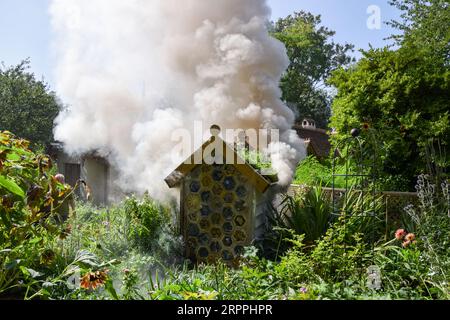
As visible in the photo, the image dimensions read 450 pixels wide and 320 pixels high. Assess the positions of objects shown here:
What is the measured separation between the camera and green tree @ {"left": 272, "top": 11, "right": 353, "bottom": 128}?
23.2 meters

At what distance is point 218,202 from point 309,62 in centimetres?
1920

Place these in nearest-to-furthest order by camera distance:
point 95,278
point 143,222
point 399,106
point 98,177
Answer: point 95,278
point 143,222
point 399,106
point 98,177

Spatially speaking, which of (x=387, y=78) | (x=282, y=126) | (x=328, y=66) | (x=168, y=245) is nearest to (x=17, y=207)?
(x=168, y=245)

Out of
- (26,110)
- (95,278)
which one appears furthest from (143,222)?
(26,110)

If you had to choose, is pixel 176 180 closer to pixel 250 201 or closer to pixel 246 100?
pixel 250 201

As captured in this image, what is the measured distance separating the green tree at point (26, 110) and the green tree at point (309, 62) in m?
11.3

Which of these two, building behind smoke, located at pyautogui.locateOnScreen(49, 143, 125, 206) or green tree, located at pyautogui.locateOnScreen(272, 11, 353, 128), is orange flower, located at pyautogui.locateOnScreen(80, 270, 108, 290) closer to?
building behind smoke, located at pyautogui.locateOnScreen(49, 143, 125, 206)

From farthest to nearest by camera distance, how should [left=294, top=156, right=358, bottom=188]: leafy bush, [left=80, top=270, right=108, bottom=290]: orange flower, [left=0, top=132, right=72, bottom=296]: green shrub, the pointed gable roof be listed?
1. [left=294, top=156, right=358, bottom=188]: leafy bush
2. the pointed gable roof
3. [left=0, top=132, right=72, bottom=296]: green shrub
4. [left=80, top=270, right=108, bottom=290]: orange flower

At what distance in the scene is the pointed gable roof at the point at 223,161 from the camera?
602cm

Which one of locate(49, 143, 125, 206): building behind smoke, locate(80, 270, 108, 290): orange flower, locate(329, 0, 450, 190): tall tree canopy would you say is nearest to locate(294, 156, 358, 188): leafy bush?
locate(329, 0, 450, 190): tall tree canopy

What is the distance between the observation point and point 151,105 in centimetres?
1017

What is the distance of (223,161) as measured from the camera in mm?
6164

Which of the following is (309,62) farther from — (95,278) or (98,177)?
(95,278)

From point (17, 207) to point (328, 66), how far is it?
22.4 meters
